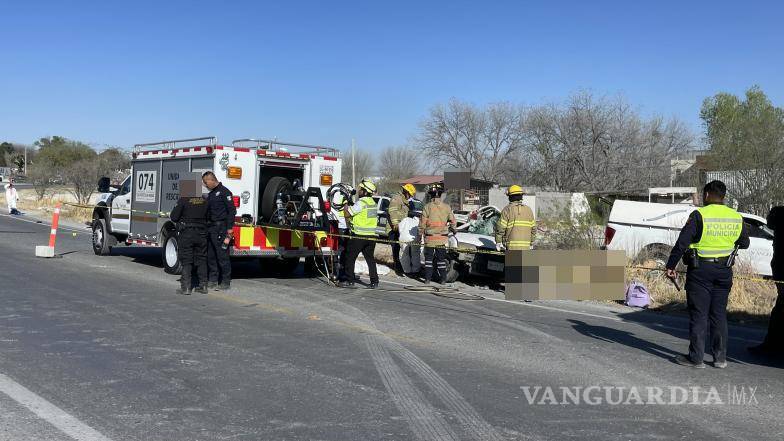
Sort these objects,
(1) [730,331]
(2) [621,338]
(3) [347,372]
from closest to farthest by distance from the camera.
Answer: (3) [347,372] → (2) [621,338] → (1) [730,331]

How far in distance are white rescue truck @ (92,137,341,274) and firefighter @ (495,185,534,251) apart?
3446 mm

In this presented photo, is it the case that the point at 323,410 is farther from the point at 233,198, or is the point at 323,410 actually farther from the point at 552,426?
the point at 233,198

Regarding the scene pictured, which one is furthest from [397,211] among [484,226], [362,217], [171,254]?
[171,254]

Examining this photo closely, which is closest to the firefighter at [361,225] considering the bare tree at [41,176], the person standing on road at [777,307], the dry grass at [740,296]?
the dry grass at [740,296]

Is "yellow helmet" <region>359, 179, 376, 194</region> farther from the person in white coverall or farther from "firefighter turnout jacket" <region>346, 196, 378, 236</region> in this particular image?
the person in white coverall

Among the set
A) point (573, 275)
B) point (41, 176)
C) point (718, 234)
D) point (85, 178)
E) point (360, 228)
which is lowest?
point (573, 275)

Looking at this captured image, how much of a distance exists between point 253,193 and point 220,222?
131 centimetres

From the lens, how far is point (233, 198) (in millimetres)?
12031

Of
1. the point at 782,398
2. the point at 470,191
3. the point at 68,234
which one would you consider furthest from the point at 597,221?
the point at 470,191

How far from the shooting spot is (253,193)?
494 inches

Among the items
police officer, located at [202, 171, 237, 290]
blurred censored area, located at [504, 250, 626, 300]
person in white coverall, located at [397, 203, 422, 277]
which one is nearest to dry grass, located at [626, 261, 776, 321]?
blurred censored area, located at [504, 250, 626, 300]

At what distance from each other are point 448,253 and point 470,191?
110 ft

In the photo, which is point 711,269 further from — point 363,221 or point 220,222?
point 220,222

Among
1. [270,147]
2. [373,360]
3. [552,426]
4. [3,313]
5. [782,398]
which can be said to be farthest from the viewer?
[270,147]
